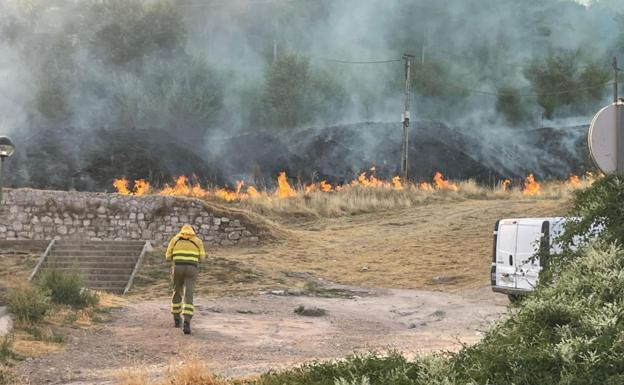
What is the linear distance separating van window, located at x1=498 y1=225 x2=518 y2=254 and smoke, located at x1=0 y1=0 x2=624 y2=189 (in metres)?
29.3

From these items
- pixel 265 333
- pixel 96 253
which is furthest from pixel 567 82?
pixel 265 333

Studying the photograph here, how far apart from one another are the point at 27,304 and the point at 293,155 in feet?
123

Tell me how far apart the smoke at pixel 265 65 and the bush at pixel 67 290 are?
2678cm

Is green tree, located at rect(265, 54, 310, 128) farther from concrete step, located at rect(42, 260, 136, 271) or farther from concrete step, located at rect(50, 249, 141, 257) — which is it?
concrete step, located at rect(42, 260, 136, 271)

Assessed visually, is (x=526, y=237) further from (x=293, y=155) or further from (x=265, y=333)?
(x=293, y=155)

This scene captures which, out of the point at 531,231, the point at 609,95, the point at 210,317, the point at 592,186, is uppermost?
the point at 609,95

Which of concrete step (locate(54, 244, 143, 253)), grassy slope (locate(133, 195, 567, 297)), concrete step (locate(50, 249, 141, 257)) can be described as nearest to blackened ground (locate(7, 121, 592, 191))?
grassy slope (locate(133, 195, 567, 297))

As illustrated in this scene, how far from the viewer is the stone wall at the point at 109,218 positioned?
22.9 m

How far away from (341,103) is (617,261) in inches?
1878

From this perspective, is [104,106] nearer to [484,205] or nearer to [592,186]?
[484,205]

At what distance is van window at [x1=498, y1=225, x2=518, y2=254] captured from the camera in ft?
47.8

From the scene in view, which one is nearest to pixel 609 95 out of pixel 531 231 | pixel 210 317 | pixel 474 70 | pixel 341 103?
pixel 474 70

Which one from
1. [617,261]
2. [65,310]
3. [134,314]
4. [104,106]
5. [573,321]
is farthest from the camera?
[104,106]

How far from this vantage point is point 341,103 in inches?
2083
